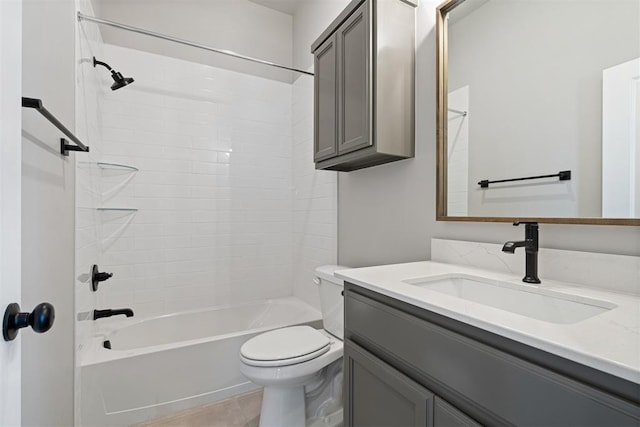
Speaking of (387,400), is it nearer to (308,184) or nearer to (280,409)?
(280,409)

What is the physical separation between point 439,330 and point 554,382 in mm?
240

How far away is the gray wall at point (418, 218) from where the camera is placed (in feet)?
3.14

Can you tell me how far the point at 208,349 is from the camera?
185 centimetres

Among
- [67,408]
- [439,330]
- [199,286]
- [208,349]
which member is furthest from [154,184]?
[439,330]

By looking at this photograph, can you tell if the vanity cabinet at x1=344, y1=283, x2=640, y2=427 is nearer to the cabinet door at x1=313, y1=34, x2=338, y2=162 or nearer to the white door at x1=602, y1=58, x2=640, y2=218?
the white door at x1=602, y1=58, x2=640, y2=218

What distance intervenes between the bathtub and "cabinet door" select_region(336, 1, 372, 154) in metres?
1.39

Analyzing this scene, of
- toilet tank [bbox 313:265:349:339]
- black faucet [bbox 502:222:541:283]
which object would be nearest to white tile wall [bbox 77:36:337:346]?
toilet tank [bbox 313:265:349:339]

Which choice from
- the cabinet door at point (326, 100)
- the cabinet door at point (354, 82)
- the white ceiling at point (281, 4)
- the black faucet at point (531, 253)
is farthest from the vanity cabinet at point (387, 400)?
the white ceiling at point (281, 4)

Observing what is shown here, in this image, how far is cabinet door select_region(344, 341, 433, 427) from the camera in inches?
31.4

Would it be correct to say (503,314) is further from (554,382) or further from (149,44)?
(149,44)

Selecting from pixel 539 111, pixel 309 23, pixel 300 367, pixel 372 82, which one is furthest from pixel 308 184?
pixel 539 111

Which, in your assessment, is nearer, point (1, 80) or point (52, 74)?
point (1, 80)

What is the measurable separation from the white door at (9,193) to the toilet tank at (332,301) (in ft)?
4.25

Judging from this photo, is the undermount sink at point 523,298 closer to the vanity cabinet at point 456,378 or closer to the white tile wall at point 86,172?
the vanity cabinet at point 456,378
